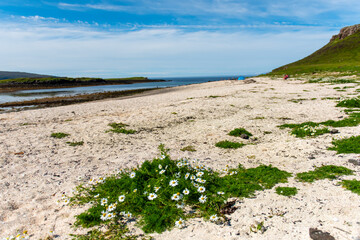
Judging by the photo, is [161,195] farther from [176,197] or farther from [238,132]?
[238,132]

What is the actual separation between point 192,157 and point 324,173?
3.76m

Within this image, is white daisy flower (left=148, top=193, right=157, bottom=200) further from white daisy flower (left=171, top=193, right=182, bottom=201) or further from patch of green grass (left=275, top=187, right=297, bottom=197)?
patch of green grass (left=275, top=187, right=297, bottom=197)

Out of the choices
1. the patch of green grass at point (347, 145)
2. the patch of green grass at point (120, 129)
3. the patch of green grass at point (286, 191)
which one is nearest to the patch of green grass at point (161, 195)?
the patch of green grass at point (286, 191)

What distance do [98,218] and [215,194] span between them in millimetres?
2353

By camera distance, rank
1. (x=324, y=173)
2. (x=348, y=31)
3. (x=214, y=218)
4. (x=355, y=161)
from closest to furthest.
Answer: (x=214, y=218) < (x=324, y=173) < (x=355, y=161) < (x=348, y=31)

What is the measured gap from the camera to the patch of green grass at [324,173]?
539cm

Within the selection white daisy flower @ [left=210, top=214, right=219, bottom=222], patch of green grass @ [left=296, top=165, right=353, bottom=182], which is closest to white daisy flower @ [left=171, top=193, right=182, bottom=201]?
white daisy flower @ [left=210, top=214, right=219, bottom=222]

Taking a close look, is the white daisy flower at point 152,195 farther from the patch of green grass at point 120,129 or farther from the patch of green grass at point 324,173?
the patch of green grass at point 120,129

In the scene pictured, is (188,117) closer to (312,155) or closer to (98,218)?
(312,155)

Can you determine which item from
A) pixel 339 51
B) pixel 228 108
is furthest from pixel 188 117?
pixel 339 51

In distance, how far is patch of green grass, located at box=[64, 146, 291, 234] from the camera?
423 cm

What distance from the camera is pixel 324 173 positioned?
5.55 metres

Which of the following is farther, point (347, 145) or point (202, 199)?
point (347, 145)

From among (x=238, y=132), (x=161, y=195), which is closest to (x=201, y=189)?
(x=161, y=195)
